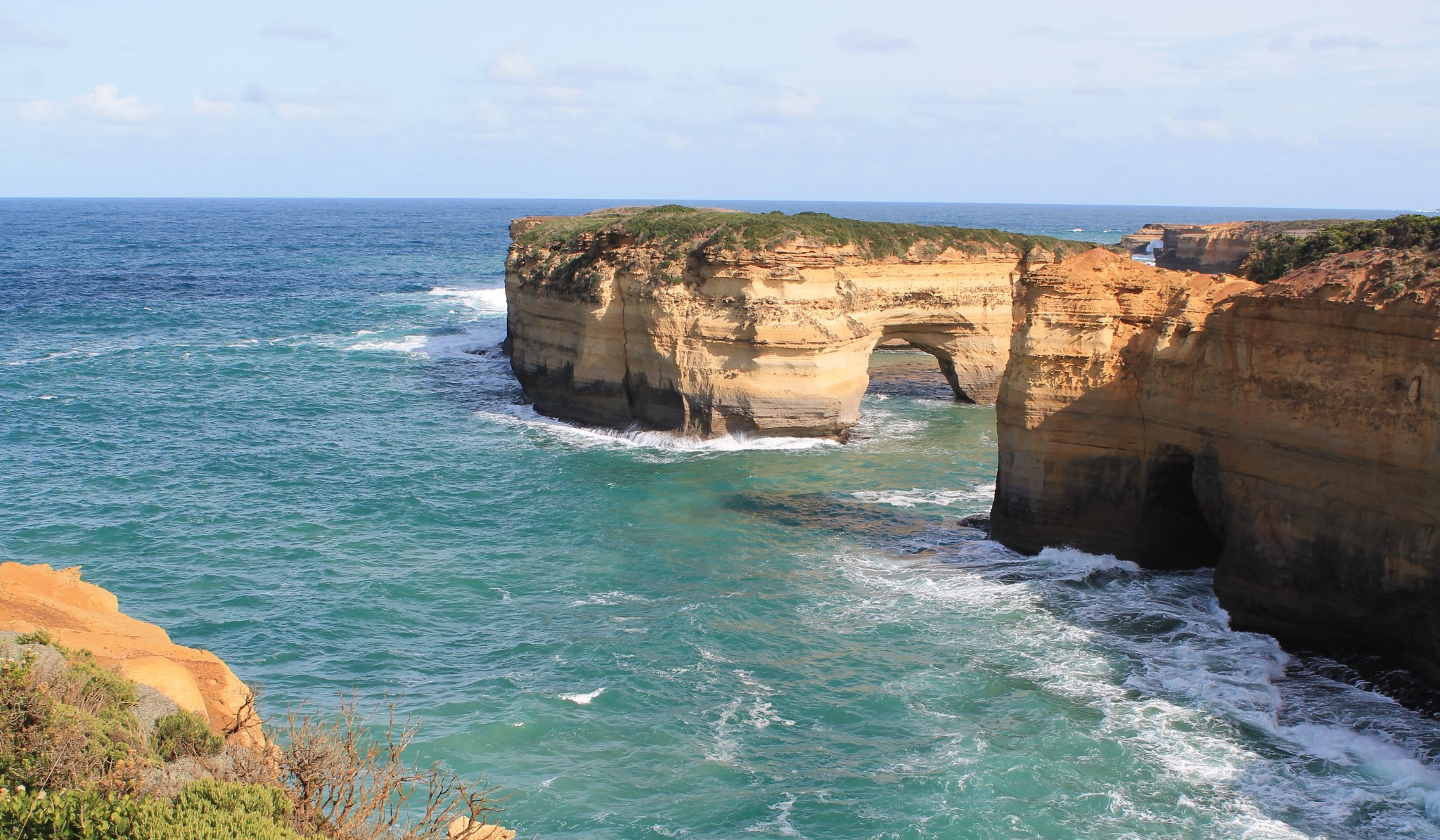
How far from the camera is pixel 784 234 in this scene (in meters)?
33.2

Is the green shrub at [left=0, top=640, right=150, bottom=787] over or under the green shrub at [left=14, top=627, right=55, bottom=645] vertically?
under

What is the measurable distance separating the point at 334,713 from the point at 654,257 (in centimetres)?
2166

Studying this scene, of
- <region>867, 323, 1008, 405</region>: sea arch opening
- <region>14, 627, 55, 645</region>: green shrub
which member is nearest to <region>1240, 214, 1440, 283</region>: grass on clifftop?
<region>867, 323, 1008, 405</region>: sea arch opening

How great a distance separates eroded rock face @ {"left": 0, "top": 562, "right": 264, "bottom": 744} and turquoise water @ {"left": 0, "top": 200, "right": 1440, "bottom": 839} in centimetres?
335

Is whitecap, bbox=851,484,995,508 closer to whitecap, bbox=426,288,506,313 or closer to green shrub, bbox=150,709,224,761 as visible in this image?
green shrub, bbox=150,709,224,761

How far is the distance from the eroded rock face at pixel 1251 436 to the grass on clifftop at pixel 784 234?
12492 mm

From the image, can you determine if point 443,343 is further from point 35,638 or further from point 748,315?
point 35,638

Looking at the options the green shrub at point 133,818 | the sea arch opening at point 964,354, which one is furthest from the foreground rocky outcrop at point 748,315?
the green shrub at point 133,818

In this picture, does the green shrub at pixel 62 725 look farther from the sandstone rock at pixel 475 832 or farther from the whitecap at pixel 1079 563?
the whitecap at pixel 1079 563

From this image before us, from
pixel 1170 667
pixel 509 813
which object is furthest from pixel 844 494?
pixel 509 813

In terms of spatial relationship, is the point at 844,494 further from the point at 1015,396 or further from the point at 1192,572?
the point at 1192,572

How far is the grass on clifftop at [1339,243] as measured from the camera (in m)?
18.3

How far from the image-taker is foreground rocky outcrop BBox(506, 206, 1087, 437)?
32719 mm

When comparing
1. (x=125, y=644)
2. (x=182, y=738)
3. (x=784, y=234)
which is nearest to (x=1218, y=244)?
(x=784, y=234)
